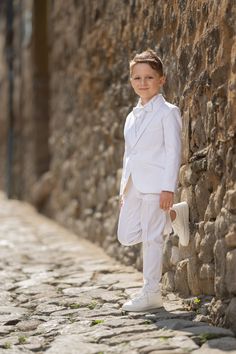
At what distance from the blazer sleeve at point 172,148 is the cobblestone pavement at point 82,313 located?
0.68 m

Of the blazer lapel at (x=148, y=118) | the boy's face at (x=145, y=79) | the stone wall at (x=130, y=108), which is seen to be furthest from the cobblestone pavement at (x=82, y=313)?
the boy's face at (x=145, y=79)

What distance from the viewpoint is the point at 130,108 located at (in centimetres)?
509

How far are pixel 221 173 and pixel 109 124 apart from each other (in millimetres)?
2755

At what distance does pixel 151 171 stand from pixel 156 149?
0.39 feet

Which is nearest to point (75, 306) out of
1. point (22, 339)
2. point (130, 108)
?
point (22, 339)

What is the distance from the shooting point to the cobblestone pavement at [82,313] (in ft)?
9.43

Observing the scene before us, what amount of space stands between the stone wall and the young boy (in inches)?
7.7

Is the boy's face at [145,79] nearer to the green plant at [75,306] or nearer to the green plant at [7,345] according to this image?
the green plant at [75,306]

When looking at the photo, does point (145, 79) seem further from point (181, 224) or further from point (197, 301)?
point (197, 301)

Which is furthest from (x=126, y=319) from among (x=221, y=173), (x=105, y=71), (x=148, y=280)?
(x=105, y=71)

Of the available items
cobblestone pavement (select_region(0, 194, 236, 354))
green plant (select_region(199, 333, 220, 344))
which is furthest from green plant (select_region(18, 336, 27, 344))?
green plant (select_region(199, 333, 220, 344))

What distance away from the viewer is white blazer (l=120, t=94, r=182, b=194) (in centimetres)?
337

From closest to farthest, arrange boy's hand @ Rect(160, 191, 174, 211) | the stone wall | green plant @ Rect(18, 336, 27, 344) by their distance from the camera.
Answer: green plant @ Rect(18, 336, 27, 344)
the stone wall
boy's hand @ Rect(160, 191, 174, 211)

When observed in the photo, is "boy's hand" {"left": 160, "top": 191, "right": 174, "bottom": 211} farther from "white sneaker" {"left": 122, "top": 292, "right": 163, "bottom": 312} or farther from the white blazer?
"white sneaker" {"left": 122, "top": 292, "right": 163, "bottom": 312}
